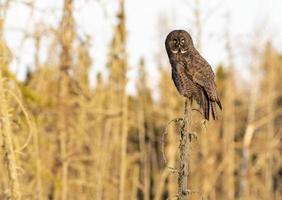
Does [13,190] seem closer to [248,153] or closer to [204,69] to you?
[204,69]

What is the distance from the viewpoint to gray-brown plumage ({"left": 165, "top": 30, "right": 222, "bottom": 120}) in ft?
32.0

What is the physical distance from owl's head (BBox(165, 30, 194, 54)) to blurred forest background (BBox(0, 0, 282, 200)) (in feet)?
2.74

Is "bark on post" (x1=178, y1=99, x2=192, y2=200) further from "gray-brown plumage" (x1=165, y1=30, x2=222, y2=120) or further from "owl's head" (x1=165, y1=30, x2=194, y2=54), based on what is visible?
"owl's head" (x1=165, y1=30, x2=194, y2=54)

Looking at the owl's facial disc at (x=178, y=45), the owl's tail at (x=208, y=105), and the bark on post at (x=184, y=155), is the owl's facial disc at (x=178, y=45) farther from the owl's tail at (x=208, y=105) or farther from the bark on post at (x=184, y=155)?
the bark on post at (x=184, y=155)

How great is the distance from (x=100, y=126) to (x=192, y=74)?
16.6 m

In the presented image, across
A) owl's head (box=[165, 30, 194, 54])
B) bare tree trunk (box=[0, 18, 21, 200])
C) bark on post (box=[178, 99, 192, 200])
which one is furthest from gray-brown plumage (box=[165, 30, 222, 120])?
bare tree trunk (box=[0, 18, 21, 200])

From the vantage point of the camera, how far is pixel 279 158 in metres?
45.4

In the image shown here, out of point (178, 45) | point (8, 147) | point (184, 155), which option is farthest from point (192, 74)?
point (8, 147)

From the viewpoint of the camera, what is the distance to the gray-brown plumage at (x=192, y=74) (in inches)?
384

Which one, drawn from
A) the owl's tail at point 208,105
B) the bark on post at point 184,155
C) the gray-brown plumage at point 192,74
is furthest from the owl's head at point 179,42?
the bark on post at point 184,155

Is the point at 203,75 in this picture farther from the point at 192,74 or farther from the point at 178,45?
the point at 178,45

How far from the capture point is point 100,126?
2630cm

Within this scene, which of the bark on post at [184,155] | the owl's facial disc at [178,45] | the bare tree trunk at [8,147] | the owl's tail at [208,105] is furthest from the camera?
the bare tree trunk at [8,147]

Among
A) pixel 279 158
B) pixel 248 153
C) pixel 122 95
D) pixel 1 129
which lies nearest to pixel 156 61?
pixel 248 153
